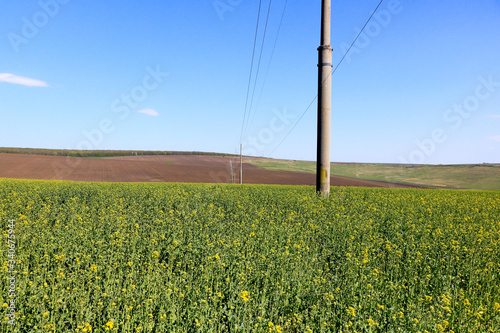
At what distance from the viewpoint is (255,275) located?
511 centimetres

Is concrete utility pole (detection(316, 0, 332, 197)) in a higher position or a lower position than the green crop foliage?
higher

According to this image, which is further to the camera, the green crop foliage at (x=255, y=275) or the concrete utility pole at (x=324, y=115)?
the concrete utility pole at (x=324, y=115)

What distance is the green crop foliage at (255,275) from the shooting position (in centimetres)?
389

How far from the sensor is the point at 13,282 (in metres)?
4.75

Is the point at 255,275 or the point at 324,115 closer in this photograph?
the point at 255,275

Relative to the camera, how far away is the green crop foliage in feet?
12.8

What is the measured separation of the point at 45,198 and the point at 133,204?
506 centimetres

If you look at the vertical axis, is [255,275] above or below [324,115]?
below

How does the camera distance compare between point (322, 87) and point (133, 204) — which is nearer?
point (133, 204)

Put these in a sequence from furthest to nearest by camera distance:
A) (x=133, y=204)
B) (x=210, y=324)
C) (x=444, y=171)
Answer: (x=444, y=171)
(x=133, y=204)
(x=210, y=324)

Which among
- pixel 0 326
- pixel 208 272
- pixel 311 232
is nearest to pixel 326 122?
pixel 311 232

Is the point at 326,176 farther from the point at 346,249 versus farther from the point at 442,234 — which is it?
the point at 346,249

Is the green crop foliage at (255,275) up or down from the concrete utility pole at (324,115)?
down

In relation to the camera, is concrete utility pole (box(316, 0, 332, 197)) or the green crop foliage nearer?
the green crop foliage
